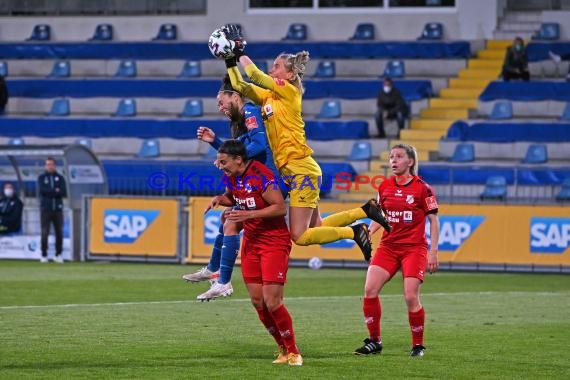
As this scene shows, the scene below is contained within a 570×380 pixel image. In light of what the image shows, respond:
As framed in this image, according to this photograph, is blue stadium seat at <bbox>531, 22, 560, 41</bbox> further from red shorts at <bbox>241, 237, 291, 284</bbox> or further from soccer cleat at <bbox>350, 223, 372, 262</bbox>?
red shorts at <bbox>241, 237, 291, 284</bbox>

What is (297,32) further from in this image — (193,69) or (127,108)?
(127,108)

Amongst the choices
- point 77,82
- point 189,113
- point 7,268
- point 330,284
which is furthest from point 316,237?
point 77,82

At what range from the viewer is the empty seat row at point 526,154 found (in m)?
29.4

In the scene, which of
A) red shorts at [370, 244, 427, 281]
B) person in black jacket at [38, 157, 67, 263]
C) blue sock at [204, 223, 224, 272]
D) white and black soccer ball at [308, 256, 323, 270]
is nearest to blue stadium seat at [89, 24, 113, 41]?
person in black jacket at [38, 157, 67, 263]

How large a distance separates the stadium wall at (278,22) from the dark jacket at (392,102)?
162 inches

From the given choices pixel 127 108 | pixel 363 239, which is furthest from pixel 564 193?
pixel 363 239

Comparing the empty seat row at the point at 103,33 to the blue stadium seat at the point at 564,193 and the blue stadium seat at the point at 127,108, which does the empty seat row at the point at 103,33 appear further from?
the blue stadium seat at the point at 564,193

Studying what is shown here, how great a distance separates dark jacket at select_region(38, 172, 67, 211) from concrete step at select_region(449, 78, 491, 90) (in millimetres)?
11566

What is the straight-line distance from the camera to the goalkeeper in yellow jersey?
11820 millimetres

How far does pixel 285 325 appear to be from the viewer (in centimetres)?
1104

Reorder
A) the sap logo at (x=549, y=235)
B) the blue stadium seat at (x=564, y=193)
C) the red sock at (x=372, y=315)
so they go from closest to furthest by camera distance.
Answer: the red sock at (x=372, y=315) → the sap logo at (x=549, y=235) → the blue stadium seat at (x=564, y=193)

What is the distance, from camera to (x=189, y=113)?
1321 inches

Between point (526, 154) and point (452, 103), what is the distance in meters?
3.12

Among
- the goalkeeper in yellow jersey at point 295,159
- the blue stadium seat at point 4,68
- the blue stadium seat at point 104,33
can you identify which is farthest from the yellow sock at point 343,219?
the blue stadium seat at point 104,33
